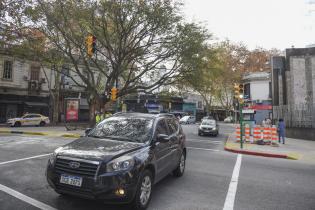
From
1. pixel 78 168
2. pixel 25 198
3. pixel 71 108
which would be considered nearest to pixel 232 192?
pixel 78 168

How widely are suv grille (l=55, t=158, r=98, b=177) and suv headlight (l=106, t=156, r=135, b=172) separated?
24 centimetres

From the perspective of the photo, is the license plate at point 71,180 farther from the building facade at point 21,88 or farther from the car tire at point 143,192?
the building facade at point 21,88

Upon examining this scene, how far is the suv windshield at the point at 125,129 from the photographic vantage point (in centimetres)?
558

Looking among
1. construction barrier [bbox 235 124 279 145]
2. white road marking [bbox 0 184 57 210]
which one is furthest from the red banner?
white road marking [bbox 0 184 57 210]

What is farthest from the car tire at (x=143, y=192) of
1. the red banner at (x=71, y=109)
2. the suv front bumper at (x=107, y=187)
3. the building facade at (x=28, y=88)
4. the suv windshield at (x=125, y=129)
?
the building facade at (x=28, y=88)

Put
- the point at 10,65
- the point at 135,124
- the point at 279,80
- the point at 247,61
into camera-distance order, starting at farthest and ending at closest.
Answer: the point at 247,61
the point at 10,65
the point at 279,80
the point at 135,124

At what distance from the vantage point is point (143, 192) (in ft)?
16.0

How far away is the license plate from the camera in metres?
4.35

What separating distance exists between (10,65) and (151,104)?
3224cm

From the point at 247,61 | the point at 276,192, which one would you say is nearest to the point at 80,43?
the point at 276,192

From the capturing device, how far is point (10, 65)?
31.9 metres

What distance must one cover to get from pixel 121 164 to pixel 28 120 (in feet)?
96.4

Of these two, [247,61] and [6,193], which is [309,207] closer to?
[6,193]

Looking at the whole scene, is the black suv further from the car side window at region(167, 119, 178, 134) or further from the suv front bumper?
the car side window at region(167, 119, 178, 134)
